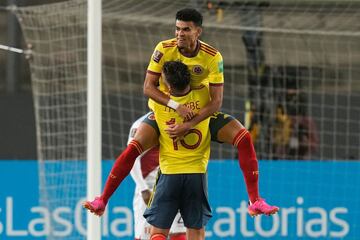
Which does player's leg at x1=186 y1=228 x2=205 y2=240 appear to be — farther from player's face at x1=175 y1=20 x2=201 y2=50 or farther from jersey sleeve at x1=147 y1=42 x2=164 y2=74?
player's face at x1=175 y1=20 x2=201 y2=50

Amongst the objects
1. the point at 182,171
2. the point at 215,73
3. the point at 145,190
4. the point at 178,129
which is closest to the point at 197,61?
the point at 215,73

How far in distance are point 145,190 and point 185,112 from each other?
166cm

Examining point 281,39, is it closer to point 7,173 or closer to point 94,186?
point 7,173

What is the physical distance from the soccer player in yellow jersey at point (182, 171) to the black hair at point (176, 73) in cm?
9

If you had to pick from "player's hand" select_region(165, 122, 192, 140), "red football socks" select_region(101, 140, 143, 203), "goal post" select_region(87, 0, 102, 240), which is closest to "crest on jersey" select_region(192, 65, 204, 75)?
"player's hand" select_region(165, 122, 192, 140)

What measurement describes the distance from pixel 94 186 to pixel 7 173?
2768 millimetres

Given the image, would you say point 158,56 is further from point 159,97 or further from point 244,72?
point 244,72

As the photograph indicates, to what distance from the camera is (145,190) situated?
9.71 m

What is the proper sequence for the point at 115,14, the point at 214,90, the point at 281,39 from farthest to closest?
the point at 281,39, the point at 115,14, the point at 214,90

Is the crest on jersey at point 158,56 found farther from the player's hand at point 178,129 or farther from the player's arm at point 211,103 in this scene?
the player's hand at point 178,129

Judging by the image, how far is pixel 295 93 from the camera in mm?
13930

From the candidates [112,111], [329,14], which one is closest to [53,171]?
[112,111]

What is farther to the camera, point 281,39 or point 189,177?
point 281,39

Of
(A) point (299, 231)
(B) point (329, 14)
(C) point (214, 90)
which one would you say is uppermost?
(B) point (329, 14)
